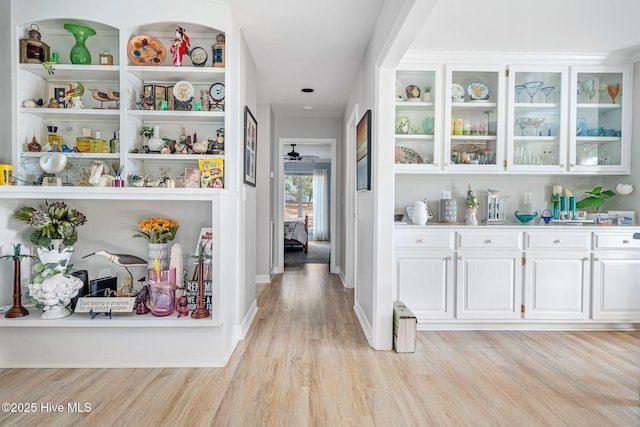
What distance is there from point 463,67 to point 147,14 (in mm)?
2600

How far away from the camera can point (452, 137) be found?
3348 mm

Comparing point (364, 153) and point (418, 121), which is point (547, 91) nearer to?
point (418, 121)

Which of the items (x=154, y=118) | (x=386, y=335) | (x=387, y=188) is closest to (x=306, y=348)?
(x=386, y=335)

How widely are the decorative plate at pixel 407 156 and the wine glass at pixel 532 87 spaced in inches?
45.7

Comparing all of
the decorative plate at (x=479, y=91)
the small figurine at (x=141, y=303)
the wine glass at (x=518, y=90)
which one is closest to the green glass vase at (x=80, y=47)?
the small figurine at (x=141, y=303)

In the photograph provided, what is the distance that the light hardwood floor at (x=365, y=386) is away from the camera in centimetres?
185

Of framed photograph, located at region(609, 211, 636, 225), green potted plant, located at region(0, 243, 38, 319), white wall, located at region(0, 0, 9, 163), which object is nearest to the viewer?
green potted plant, located at region(0, 243, 38, 319)

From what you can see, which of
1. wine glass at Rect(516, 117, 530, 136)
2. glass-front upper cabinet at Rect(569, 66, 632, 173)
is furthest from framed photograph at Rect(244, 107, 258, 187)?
glass-front upper cabinet at Rect(569, 66, 632, 173)

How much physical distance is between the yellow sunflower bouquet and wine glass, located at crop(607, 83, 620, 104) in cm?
398

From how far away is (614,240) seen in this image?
3.12 meters

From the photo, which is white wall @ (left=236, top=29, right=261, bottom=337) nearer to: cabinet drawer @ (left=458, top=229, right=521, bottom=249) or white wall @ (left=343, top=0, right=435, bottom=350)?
white wall @ (left=343, top=0, right=435, bottom=350)

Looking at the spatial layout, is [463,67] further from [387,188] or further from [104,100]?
[104,100]

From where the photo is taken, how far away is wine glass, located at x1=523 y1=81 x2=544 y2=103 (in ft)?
11.0

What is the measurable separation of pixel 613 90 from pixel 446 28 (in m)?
1.83
